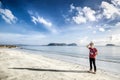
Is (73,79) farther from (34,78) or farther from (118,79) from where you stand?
(118,79)

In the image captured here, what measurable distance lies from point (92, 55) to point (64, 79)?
3.49 metres

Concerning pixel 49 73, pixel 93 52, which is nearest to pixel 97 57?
pixel 93 52

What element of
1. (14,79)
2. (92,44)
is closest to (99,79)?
(92,44)

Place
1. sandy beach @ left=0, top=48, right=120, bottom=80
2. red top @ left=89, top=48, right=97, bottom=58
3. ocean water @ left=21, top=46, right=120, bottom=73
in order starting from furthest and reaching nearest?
ocean water @ left=21, top=46, right=120, bottom=73
red top @ left=89, top=48, right=97, bottom=58
sandy beach @ left=0, top=48, right=120, bottom=80

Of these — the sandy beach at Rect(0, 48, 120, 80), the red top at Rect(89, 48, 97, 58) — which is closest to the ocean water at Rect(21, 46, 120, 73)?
the sandy beach at Rect(0, 48, 120, 80)

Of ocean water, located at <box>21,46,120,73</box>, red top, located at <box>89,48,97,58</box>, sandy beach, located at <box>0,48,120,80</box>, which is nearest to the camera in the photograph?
sandy beach, located at <box>0,48,120,80</box>

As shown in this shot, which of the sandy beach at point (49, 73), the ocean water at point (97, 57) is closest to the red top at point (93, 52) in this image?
the sandy beach at point (49, 73)

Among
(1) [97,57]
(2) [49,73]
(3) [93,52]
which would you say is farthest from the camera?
(1) [97,57]

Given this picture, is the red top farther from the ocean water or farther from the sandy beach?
the ocean water

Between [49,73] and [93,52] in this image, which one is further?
[93,52]

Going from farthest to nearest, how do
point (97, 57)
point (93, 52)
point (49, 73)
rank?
1. point (97, 57)
2. point (93, 52)
3. point (49, 73)

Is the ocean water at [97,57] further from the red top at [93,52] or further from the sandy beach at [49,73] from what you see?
the red top at [93,52]

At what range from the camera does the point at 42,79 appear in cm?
973

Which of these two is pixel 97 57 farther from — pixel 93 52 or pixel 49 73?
pixel 49 73
